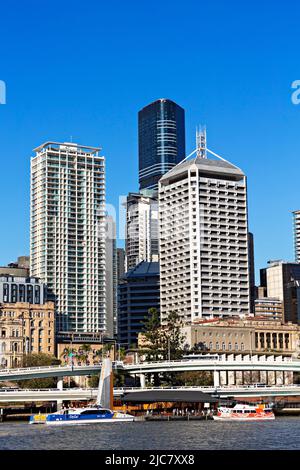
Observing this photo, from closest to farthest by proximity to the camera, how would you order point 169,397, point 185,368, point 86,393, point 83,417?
1. point 83,417
2. point 169,397
3. point 86,393
4. point 185,368

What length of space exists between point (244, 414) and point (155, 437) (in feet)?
156

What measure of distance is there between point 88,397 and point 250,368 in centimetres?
3724

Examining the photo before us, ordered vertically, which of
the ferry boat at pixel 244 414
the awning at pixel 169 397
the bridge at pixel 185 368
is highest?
the bridge at pixel 185 368

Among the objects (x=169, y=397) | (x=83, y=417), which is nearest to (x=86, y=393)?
(x=169, y=397)

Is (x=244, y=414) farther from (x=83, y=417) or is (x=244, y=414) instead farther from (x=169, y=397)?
(x=83, y=417)

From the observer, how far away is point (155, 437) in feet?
318

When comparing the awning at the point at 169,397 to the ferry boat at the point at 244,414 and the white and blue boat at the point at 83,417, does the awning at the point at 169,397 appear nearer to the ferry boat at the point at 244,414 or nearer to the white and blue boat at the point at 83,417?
the ferry boat at the point at 244,414

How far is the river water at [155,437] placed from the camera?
8481 centimetres

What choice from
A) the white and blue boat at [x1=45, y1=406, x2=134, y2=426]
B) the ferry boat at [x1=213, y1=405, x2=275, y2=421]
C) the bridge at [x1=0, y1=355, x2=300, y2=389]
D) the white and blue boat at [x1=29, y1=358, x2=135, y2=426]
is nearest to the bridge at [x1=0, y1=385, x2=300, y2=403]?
the bridge at [x1=0, y1=355, x2=300, y2=389]

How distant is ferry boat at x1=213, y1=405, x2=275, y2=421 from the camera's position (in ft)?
461

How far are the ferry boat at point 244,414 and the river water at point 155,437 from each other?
16672 millimetres

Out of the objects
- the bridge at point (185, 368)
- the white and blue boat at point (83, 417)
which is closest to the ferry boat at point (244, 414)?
the white and blue boat at point (83, 417)

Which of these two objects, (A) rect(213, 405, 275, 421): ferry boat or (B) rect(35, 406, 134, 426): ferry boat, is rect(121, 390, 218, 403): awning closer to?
(A) rect(213, 405, 275, 421): ferry boat

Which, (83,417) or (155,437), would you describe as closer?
(155,437)
